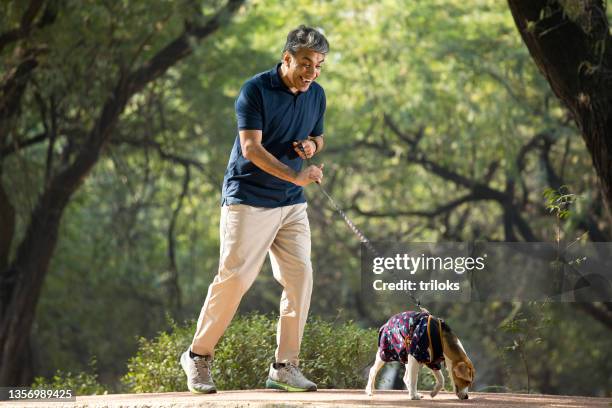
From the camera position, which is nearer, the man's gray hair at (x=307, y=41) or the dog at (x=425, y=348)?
the dog at (x=425, y=348)

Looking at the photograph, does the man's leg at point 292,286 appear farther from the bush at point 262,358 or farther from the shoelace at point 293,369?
the bush at point 262,358

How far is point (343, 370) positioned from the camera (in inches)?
332

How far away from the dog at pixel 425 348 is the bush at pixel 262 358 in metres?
2.08

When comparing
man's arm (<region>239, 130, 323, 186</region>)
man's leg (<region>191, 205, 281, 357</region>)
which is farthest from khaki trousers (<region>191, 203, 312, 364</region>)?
man's arm (<region>239, 130, 323, 186</region>)

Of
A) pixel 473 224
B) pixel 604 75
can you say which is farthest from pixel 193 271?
pixel 604 75

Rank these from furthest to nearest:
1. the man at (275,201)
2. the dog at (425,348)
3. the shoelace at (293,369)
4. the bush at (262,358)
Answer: the bush at (262,358) → the shoelace at (293,369) → the man at (275,201) → the dog at (425,348)

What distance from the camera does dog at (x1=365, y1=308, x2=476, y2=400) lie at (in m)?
5.99

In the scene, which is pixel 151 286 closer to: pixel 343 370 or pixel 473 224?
pixel 473 224

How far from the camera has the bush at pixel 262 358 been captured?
Result: 27.5 feet

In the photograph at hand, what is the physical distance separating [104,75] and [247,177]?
8.52 meters

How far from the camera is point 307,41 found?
6.13 metres

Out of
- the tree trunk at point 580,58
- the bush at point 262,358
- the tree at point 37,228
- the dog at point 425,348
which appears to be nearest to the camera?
the dog at point 425,348

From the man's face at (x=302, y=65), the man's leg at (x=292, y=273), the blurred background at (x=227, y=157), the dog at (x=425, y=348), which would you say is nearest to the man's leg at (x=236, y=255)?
the man's leg at (x=292, y=273)

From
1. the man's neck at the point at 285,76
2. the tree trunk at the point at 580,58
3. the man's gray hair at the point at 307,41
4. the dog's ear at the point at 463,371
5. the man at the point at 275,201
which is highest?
the tree trunk at the point at 580,58
